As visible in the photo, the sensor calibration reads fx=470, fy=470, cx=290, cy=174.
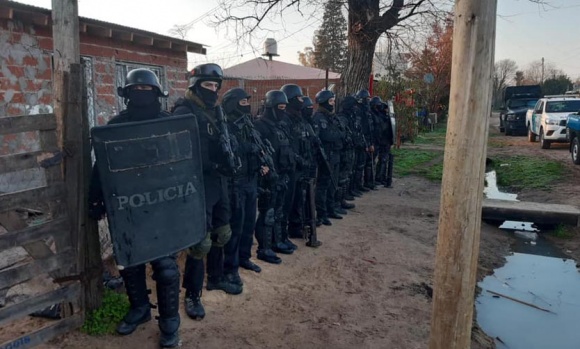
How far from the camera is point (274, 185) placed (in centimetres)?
527

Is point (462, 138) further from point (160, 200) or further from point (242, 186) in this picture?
point (242, 186)

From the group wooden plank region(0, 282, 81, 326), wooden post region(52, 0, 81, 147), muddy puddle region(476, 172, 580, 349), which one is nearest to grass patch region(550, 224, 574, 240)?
muddy puddle region(476, 172, 580, 349)

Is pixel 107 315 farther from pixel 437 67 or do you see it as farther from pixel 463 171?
pixel 437 67

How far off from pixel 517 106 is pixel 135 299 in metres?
25.9

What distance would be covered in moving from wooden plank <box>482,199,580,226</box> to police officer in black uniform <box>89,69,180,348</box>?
6.06 meters

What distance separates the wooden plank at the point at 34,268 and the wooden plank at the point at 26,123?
2.84 ft

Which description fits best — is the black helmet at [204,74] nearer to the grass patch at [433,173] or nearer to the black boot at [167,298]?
the black boot at [167,298]

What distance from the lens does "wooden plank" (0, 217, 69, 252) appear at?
288 centimetres

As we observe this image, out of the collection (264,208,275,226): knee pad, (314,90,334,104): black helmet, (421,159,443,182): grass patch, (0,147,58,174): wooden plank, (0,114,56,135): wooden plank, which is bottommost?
(421,159,443,182): grass patch

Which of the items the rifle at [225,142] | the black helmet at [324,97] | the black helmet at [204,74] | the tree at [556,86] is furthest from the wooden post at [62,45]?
the tree at [556,86]

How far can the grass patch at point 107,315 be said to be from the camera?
3476mm

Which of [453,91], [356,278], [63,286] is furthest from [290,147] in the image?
[453,91]

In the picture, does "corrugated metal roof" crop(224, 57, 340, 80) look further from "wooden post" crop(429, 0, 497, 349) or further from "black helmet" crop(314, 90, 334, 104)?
"wooden post" crop(429, 0, 497, 349)

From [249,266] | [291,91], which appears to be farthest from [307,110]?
[249,266]
